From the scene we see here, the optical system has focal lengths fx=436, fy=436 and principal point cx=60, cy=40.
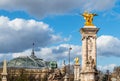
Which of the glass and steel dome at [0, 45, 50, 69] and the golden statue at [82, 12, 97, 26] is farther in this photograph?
the glass and steel dome at [0, 45, 50, 69]

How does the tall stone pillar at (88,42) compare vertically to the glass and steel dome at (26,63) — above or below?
below

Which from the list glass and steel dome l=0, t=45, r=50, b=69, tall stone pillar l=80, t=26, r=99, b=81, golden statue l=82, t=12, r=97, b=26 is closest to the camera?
tall stone pillar l=80, t=26, r=99, b=81

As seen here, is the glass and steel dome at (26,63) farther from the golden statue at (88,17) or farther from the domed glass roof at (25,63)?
the golden statue at (88,17)

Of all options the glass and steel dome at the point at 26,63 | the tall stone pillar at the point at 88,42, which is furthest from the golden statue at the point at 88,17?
the glass and steel dome at the point at 26,63

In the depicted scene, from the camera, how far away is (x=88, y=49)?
51375 mm

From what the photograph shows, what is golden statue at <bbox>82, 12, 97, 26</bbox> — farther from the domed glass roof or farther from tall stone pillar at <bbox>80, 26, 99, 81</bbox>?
the domed glass roof

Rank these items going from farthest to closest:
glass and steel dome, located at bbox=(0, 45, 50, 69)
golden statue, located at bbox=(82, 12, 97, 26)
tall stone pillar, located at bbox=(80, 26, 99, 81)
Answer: glass and steel dome, located at bbox=(0, 45, 50, 69)
golden statue, located at bbox=(82, 12, 97, 26)
tall stone pillar, located at bbox=(80, 26, 99, 81)

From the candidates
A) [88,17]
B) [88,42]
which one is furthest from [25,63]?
[88,42]

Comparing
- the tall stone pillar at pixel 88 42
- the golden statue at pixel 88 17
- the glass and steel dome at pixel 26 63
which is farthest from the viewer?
the glass and steel dome at pixel 26 63

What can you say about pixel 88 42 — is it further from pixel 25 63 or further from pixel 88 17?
pixel 25 63

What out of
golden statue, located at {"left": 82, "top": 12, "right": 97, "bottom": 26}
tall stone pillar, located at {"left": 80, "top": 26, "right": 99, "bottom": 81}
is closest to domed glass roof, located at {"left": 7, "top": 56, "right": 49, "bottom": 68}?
golden statue, located at {"left": 82, "top": 12, "right": 97, "bottom": 26}

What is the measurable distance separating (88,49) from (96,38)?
1.60 m

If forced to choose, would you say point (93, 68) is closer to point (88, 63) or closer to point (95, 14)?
point (88, 63)

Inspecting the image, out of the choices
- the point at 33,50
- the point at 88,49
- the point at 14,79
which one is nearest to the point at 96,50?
the point at 88,49
